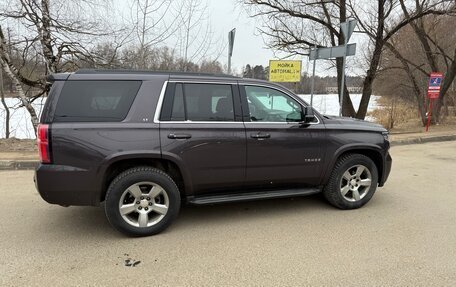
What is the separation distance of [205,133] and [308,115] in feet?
4.58

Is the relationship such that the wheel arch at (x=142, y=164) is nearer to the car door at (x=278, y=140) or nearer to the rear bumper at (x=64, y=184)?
the rear bumper at (x=64, y=184)

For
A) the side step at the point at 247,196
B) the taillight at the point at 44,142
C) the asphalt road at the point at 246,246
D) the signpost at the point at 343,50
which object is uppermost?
the signpost at the point at 343,50

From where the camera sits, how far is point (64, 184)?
12.2 ft

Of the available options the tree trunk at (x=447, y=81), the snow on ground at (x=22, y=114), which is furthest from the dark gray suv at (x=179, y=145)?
the tree trunk at (x=447, y=81)

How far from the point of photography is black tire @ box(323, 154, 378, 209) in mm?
4891

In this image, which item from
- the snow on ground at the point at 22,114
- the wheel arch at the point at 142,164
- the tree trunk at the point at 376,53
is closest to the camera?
the wheel arch at the point at 142,164

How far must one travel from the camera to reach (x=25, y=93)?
986 centimetres

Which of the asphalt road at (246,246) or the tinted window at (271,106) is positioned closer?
the asphalt road at (246,246)

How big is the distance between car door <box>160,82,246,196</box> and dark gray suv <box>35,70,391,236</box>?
1 centimetres

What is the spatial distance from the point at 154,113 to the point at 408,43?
71.7 feet

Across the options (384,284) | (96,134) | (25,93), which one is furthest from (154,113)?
(25,93)

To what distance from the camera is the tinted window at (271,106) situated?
4.50 metres

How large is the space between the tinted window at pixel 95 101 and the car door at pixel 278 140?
4.68 ft

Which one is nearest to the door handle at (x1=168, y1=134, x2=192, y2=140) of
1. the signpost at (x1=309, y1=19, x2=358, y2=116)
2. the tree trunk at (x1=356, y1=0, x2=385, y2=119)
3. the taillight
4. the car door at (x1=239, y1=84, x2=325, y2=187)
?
the car door at (x1=239, y1=84, x2=325, y2=187)
